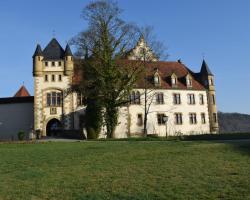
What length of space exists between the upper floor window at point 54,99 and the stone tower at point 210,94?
2252 centimetres

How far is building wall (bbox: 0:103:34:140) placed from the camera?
4434cm

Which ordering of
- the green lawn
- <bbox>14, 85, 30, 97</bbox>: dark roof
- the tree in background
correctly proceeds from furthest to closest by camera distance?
<bbox>14, 85, 30, 97</bbox>: dark roof → the tree in background → the green lawn

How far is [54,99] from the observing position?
4366cm

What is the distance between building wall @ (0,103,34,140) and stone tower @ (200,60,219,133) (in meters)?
26.2

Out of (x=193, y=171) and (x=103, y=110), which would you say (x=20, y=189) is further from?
(x=103, y=110)

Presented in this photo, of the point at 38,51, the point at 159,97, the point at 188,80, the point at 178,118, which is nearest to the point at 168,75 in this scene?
the point at 188,80

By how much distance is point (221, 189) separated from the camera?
9.35 m

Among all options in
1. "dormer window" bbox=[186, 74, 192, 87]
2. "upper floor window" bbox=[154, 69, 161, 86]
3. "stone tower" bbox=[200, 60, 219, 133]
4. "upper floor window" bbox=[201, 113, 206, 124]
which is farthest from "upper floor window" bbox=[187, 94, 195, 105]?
"upper floor window" bbox=[154, 69, 161, 86]

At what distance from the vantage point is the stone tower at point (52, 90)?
42906mm

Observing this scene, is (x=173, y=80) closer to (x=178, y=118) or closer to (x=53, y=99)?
(x=178, y=118)

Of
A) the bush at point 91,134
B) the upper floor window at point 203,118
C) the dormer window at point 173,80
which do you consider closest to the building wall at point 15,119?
the bush at point 91,134

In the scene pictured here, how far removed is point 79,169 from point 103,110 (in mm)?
26296

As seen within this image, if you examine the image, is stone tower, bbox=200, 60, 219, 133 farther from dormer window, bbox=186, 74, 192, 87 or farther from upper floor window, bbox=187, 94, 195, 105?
dormer window, bbox=186, 74, 192, 87

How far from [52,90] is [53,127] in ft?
16.5
